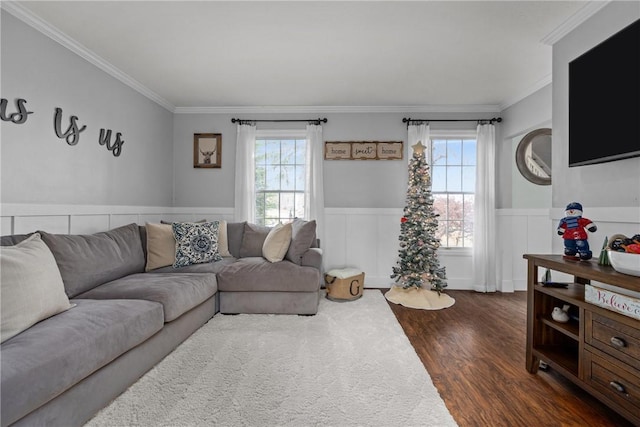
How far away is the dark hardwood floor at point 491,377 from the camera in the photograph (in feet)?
5.56

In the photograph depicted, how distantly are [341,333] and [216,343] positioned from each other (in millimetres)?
1057

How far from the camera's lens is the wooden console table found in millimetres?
1495

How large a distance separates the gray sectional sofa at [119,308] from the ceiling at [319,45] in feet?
5.58

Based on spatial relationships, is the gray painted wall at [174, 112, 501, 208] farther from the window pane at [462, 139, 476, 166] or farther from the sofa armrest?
the sofa armrest

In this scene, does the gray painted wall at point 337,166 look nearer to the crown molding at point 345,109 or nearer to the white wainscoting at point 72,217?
the crown molding at point 345,109

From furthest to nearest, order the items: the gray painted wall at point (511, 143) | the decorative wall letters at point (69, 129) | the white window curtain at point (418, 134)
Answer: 1. the white window curtain at point (418, 134)
2. the gray painted wall at point (511, 143)
3. the decorative wall letters at point (69, 129)

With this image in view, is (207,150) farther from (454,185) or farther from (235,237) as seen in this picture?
(454,185)

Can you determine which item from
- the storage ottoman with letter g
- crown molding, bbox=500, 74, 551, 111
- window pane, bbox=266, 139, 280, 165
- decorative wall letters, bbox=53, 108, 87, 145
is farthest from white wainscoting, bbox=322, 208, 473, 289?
decorative wall letters, bbox=53, 108, 87, 145

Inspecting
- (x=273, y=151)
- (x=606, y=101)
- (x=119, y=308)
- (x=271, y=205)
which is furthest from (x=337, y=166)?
(x=119, y=308)

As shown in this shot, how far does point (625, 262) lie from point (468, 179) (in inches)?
127

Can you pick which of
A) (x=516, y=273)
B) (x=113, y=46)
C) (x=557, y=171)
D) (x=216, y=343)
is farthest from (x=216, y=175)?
(x=516, y=273)

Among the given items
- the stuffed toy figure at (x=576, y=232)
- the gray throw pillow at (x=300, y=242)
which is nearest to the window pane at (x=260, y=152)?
the gray throw pillow at (x=300, y=242)

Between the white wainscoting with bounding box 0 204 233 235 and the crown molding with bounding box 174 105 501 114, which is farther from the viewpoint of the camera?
the crown molding with bounding box 174 105 501 114

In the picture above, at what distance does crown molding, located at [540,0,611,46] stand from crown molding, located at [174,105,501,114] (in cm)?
180
